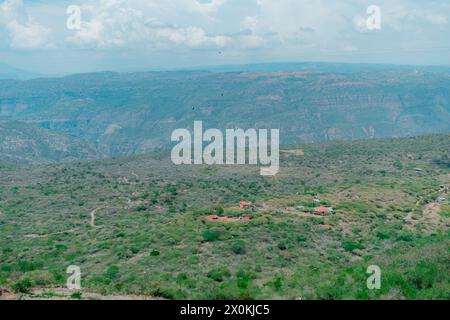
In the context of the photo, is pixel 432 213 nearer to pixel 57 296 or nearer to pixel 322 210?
pixel 322 210

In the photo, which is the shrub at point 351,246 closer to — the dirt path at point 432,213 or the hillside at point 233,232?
the hillside at point 233,232

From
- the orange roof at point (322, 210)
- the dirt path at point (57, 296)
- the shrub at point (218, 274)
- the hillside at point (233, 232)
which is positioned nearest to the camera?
the dirt path at point (57, 296)

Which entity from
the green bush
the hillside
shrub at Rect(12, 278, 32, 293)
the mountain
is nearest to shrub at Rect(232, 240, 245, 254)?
the hillside

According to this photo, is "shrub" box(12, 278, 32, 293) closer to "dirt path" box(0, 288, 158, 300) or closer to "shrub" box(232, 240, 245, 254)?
"dirt path" box(0, 288, 158, 300)

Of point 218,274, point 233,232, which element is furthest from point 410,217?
point 218,274

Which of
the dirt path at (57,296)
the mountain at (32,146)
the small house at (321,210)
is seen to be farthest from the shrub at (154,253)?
the mountain at (32,146)
